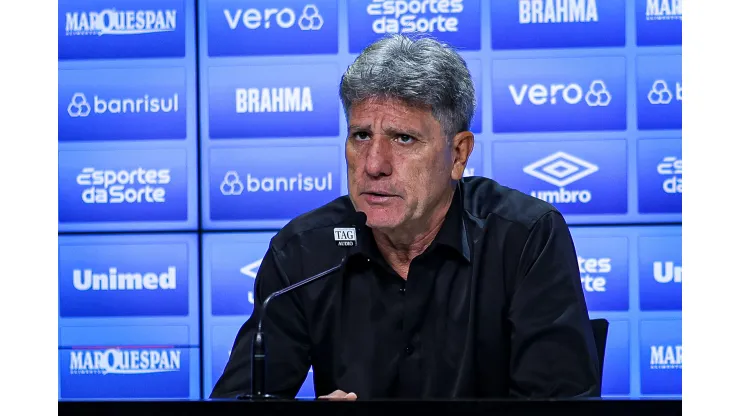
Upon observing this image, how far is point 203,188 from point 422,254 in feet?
5.50

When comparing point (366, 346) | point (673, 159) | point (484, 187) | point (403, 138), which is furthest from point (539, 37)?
point (366, 346)

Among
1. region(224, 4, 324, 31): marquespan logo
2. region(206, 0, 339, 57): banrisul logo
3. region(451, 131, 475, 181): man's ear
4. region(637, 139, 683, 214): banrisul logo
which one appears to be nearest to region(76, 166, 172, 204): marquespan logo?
region(206, 0, 339, 57): banrisul logo

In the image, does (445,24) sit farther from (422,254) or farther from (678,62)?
(422,254)

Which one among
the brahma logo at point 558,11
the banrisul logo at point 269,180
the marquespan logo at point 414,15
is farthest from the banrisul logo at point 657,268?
the banrisul logo at point 269,180

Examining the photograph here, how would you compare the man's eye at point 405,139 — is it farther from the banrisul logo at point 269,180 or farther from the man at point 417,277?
the banrisul logo at point 269,180

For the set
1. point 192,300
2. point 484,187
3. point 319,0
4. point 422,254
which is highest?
point 319,0

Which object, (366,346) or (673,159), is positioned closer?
(366,346)

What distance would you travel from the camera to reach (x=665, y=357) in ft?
11.3

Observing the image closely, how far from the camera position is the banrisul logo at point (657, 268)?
344 cm

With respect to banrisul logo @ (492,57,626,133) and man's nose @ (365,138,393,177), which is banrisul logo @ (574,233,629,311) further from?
man's nose @ (365,138,393,177)

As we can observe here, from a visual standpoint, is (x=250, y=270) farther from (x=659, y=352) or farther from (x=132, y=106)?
(x=659, y=352)

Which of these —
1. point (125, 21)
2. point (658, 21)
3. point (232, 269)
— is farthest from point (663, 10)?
point (125, 21)

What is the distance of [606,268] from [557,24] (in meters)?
1.04

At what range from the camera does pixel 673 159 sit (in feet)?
11.3
